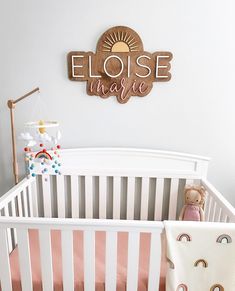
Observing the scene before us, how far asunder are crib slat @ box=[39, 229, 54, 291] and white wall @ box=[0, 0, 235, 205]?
734mm

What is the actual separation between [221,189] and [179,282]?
→ 0.84 metres

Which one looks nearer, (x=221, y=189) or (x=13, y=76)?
(x=13, y=76)

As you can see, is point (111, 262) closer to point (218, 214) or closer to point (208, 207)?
point (218, 214)

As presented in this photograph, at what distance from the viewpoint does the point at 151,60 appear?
152 cm

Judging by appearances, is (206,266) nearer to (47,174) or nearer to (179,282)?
(179,282)

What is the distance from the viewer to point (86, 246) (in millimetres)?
1065

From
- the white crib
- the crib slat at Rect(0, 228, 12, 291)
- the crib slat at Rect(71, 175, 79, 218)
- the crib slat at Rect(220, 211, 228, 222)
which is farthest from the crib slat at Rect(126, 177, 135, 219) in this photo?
the crib slat at Rect(0, 228, 12, 291)

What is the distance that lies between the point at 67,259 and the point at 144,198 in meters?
0.72

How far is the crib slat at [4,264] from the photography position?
1.09 m

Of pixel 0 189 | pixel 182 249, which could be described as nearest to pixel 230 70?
pixel 182 249

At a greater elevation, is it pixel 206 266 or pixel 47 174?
pixel 47 174

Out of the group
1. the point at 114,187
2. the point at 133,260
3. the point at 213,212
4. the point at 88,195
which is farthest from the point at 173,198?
the point at 133,260

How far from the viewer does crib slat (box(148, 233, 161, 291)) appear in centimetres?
105

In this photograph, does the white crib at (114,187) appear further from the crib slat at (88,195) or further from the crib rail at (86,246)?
the crib rail at (86,246)
